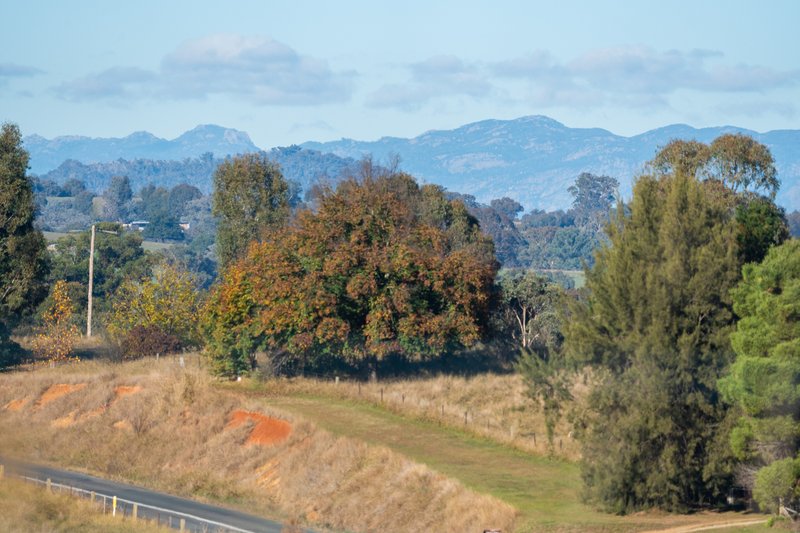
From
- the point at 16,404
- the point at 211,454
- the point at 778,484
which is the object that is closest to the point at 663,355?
the point at 778,484

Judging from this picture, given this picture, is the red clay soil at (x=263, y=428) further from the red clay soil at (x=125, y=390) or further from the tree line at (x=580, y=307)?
the red clay soil at (x=125, y=390)

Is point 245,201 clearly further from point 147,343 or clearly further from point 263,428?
point 263,428

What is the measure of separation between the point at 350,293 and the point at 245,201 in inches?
1007

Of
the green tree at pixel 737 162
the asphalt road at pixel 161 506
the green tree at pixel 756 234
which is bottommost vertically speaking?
the asphalt road at pixel 161 506

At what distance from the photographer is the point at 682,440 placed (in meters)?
38.5

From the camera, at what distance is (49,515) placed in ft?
137

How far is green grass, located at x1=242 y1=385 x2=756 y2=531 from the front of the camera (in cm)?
3647

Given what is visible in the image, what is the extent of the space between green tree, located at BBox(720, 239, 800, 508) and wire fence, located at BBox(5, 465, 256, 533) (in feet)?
52.1

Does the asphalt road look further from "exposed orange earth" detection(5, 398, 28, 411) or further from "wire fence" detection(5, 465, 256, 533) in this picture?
"exposed orange earth" detection(5, 398, 28, 411)

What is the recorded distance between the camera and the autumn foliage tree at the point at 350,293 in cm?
5756

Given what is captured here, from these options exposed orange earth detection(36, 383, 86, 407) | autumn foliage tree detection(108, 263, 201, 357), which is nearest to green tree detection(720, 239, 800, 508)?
exposed orange earth detection(36, 383, 86, 407)

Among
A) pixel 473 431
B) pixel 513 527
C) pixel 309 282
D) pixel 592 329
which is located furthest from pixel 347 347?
pixel 513 527

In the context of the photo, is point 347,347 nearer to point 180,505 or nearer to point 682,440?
point 180,505

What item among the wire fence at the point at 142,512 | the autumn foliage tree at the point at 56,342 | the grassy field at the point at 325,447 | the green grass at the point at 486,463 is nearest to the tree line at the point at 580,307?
the autumn foliage tree at the point at 56,342
